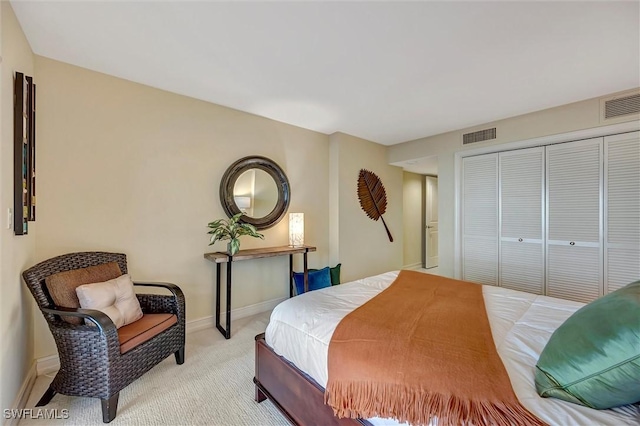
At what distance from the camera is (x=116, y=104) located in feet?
7.77

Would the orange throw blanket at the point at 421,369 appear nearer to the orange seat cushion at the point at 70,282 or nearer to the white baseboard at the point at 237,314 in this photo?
the orange seat cushion at the point at 70,282

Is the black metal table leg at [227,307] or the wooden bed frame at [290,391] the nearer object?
the wooden bed frame at [290,391]

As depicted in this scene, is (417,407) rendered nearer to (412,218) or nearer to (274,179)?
(274,179)

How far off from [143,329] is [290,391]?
1149mm

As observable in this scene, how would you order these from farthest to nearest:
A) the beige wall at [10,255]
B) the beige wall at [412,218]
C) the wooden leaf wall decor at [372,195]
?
the beige wall at [412,218] < the wooden leaf wall decor at [372,195] < the beige wall at [10,255]

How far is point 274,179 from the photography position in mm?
3416

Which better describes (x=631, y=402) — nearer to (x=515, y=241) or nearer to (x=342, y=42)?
(x=342, y=42)

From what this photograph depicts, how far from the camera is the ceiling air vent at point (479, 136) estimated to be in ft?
11.3

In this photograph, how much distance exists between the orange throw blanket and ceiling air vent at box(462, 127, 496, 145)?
272 centimetres

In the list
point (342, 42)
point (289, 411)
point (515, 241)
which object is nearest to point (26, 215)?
point (289, 411)

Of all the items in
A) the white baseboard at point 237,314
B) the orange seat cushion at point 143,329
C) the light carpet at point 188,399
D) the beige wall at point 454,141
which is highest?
the beige wall at point 454,141

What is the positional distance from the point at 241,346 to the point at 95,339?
1.19 metres

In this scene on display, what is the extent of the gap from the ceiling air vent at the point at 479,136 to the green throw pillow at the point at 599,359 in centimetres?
296

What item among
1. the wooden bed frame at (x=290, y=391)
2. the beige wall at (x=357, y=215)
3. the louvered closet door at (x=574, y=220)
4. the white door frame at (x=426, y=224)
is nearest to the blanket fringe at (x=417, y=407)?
the wooden bed frame at (x=290, y=391)
